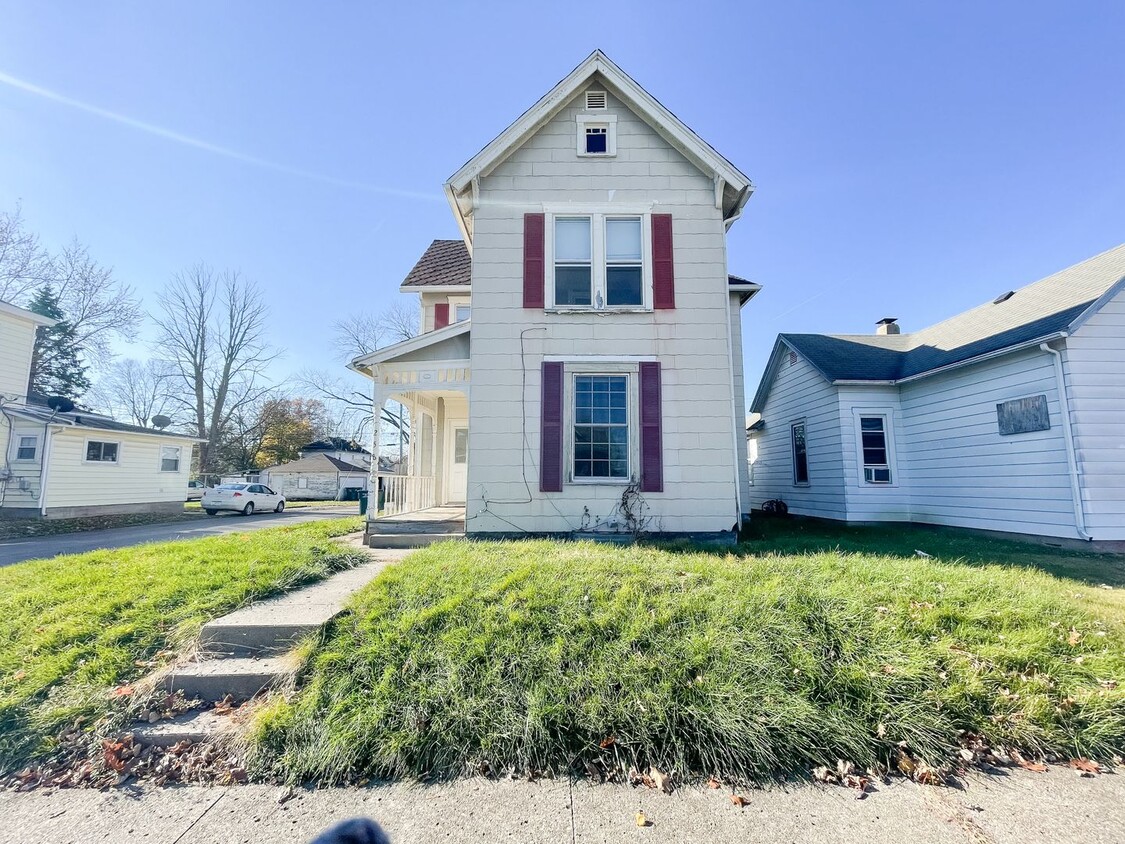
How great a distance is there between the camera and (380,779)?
113 inches

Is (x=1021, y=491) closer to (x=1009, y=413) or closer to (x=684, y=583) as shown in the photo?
(x=1009, y=413)

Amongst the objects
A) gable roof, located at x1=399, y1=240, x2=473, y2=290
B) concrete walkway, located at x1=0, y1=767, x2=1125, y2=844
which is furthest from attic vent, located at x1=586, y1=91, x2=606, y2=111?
concrete walkway, located at x1=0, y1=767, x2=1125, y2=844

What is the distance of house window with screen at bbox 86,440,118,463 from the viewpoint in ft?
58.9

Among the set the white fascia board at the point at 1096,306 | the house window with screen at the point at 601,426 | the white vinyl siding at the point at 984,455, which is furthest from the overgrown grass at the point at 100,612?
the white fascia board at the point at 1096,306

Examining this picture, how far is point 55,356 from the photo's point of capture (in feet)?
94.8

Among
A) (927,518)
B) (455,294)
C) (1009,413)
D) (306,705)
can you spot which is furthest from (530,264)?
(927,518)

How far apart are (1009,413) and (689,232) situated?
22.9ft

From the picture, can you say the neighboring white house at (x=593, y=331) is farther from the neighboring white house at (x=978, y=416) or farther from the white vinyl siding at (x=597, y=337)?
the neighboring white house at (x=978, y=416)

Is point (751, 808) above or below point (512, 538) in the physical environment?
below

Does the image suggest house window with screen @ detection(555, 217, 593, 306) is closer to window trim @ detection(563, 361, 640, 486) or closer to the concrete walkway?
window trim @ detection(563, 361, 640, 486)

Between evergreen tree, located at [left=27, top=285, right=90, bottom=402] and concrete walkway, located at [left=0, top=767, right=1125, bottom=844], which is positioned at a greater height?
evergreen tree, located at [left=27, top=285, right=90, bottom=402]

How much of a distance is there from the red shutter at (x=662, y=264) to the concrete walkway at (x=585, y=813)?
281 inches

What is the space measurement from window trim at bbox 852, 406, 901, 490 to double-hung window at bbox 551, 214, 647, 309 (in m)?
6.88

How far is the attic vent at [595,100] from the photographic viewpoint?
29.6ft
